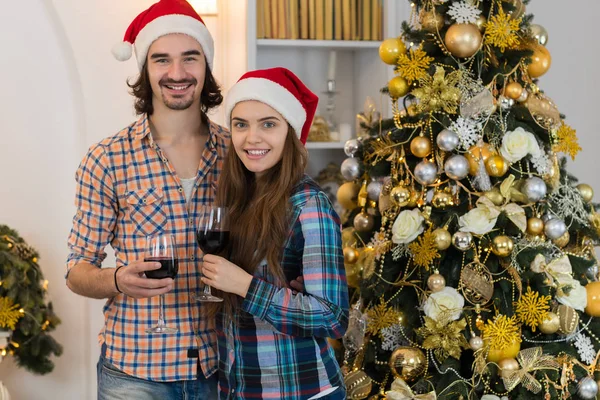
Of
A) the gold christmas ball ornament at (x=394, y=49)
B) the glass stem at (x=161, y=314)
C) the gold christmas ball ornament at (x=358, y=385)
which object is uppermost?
the gold christmas ball ornament at (x=394, y=49)

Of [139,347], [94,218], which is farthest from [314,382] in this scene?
[94,218]

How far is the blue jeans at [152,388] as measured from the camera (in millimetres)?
1946

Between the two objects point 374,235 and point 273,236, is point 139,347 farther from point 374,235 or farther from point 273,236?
point 374,235

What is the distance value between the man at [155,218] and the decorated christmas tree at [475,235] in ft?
2.01

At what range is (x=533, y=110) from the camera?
2.38 m

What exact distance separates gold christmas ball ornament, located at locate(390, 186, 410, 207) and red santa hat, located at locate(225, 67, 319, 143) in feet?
1.76

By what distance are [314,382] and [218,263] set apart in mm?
339

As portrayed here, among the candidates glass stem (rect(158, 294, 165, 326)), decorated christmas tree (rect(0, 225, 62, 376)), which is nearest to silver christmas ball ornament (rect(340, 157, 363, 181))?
glass stem (rect(158, 294, 165, 326))

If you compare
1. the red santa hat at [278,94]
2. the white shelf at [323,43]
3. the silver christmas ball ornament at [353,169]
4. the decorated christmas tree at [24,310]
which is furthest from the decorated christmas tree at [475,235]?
the decorated christmas tree at [24,310]

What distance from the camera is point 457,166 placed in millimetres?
2275

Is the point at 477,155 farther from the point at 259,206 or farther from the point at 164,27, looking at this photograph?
the point at 164,27

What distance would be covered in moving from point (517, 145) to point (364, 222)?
0.54 meters

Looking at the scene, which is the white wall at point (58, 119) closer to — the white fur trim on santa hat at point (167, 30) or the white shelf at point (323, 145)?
the white shelf at point (323, 145)

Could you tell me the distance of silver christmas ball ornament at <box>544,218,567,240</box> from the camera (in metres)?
2.32
